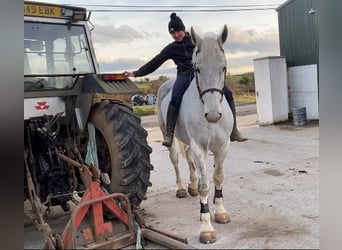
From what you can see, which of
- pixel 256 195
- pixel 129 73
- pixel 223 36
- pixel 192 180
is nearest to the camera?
pixel 223 36

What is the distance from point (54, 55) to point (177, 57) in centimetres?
41

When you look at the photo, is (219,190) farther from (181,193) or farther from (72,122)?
(72,122)

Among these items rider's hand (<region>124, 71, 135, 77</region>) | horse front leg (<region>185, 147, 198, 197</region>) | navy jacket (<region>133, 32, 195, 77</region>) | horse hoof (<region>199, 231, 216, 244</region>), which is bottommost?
horse hoof (<region>199, 231, 216, 244</region>)

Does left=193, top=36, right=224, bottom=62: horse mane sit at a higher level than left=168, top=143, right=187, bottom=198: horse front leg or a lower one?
higher

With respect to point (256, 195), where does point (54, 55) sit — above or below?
above

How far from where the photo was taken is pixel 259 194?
5.15 ft

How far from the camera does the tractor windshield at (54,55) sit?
114 cm

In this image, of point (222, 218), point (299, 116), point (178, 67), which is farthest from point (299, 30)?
point (222, 218)

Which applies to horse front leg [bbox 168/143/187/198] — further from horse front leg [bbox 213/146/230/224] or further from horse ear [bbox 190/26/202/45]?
horse ear [bbox 190/26/202/45]

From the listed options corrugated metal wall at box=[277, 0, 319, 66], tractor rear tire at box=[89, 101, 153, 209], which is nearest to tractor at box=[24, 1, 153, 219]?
tractor rear tire at box=[89, 101, 153, 209]

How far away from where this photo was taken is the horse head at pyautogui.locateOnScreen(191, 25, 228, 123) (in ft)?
3.38

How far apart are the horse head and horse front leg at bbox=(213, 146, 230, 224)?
0.29 metres

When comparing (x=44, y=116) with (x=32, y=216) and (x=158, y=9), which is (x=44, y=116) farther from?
(x=158, y=9)

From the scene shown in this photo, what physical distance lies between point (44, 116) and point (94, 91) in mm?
186
